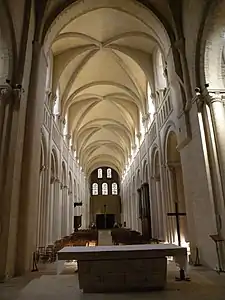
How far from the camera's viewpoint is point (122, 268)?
5.41 meters

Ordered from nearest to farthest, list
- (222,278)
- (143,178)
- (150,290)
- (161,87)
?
(150,290) → (222,278) → (161,87) → (143,178)

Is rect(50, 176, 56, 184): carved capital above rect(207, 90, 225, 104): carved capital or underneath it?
underneath

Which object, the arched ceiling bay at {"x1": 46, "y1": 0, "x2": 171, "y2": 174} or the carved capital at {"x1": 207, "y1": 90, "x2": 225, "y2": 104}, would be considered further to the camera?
the arched ceiling bay at {"x1": 46, "y1": 0, "x2": 171, "y2": 174}

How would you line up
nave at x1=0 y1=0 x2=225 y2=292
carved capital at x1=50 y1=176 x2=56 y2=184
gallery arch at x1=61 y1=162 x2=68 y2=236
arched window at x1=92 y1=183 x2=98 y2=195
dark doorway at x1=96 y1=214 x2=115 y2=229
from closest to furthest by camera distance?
nave at x1=0 y1=0 x2=225 y2=292, carved capital at x1=50 y1=176 x2=56 y2=184, gallery arch at x1=61 y1=162 x2=68 y2=236, dark doorway at x1=96 y1=214 x2=115 y2=229, arched window at x1=92 y1=183 x2=98 y2=195

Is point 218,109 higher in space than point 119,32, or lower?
lower

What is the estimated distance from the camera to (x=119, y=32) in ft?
47.4

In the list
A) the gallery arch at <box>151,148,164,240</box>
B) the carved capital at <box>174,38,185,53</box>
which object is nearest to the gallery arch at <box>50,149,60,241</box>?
the gallery arch at <box>151,148,164,240</box>

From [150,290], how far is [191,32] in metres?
8.81

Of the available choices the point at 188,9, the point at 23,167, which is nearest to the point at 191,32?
the point at 188,9

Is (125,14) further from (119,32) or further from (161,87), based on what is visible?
(161,87)

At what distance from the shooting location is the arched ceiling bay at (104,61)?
Answer: 12367mm

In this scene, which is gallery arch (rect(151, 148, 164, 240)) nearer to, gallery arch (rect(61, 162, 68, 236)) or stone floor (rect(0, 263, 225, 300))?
gallery arch (rect(61, 162, 68, 236))

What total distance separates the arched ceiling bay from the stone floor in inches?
371

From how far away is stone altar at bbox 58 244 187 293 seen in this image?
5312 millimetres
